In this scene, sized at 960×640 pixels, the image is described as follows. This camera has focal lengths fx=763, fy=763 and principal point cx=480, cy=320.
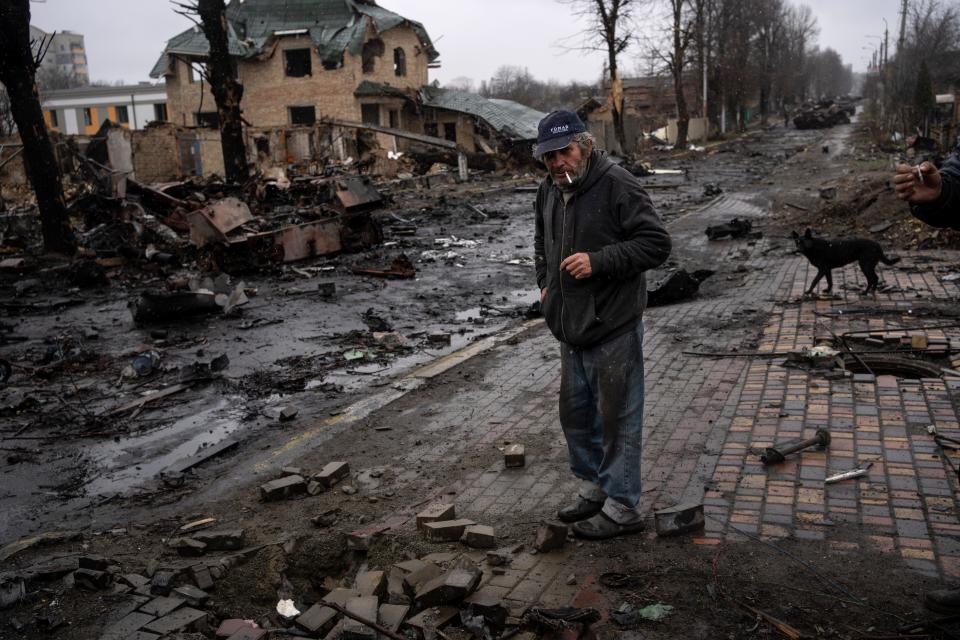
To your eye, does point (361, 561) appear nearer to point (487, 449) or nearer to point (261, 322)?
point (487, 449)

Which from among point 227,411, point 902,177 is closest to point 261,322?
point 227,411

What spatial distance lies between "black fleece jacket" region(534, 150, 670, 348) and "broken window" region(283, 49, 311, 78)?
4362cm

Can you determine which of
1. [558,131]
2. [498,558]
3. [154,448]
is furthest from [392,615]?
[154,448]

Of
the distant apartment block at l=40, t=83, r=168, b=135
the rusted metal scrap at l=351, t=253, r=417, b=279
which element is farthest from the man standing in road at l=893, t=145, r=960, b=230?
the distant apartment block at l=40, t=83, r=168, b=135

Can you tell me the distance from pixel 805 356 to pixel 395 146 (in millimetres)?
35133

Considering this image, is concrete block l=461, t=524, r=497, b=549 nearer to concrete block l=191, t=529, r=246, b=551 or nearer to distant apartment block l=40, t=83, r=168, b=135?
concrete block l=191, t=529, r=246, b=551

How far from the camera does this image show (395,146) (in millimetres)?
39875

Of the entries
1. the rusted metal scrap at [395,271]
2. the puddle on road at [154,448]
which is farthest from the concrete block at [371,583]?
the rusted metal scrap at [395,271]

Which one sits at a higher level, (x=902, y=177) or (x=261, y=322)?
(x=902, y=177)

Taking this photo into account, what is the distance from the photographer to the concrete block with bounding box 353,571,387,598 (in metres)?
3.61

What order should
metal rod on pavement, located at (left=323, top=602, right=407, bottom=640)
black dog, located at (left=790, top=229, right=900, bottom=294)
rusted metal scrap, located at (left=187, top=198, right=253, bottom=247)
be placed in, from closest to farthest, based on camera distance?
1. metal rod on pavement, located at (left=323, top=602, right=407, bottom=640)
2. black dog, located at (left=790, top=229, right=900, bottom=294)
3. rusted metal scrap, located at (left=187, top=198, right=253, bottom=247)

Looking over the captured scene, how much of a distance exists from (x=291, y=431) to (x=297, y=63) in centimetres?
4201

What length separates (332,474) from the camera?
5156 mm

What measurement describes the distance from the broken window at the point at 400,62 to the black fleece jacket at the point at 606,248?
145 feet
